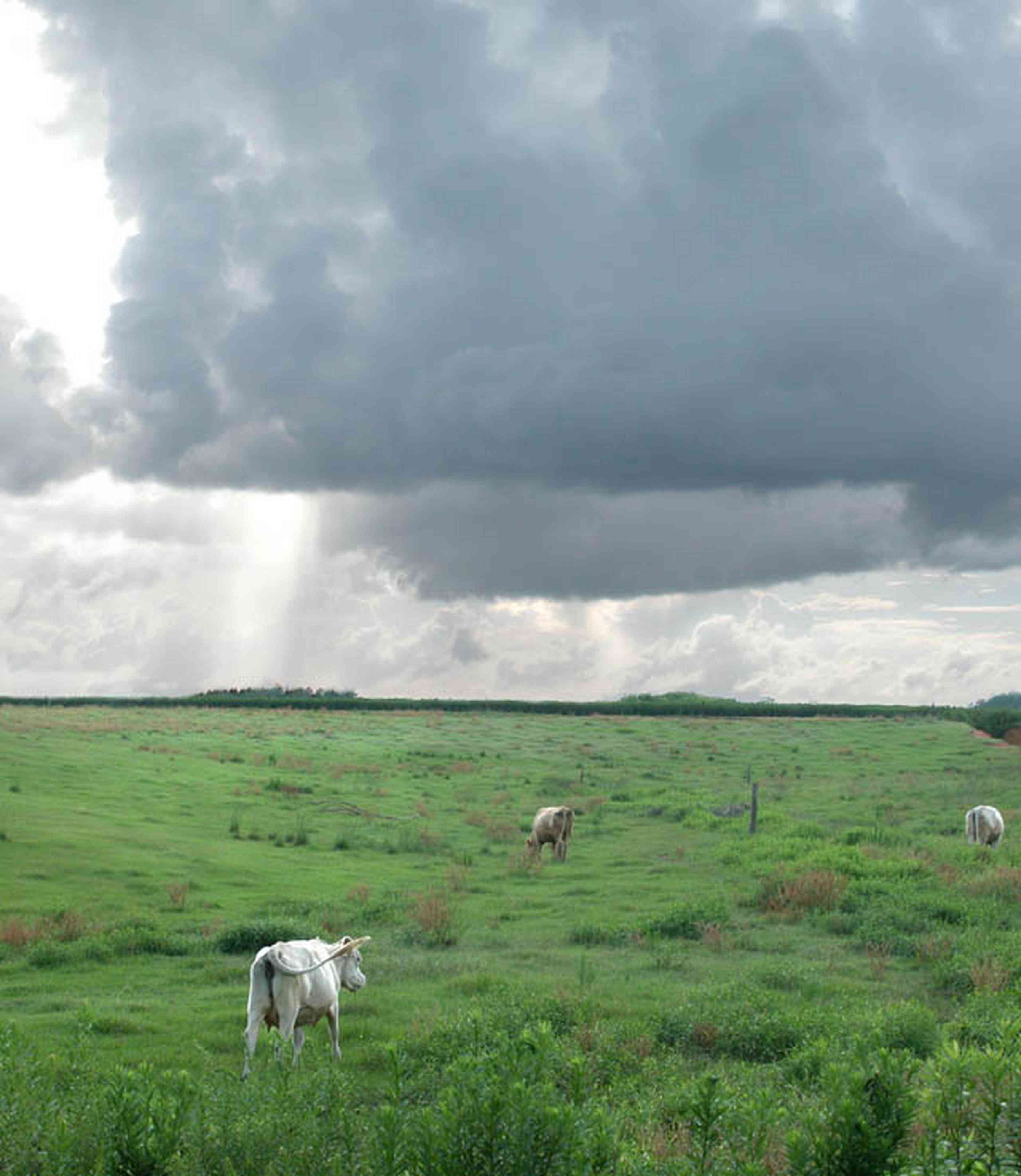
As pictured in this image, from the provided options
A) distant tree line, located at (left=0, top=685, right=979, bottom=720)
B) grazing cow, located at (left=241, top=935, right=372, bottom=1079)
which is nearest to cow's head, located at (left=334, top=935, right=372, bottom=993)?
grazing cow, located at (left=241, top=935, right=372, bottom=1079)

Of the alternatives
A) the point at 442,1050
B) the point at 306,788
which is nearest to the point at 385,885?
the point at 442,1050

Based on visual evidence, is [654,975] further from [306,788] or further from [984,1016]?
[306,788]

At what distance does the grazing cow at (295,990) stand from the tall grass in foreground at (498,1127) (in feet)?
9.45

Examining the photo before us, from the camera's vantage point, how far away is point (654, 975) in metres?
17.2

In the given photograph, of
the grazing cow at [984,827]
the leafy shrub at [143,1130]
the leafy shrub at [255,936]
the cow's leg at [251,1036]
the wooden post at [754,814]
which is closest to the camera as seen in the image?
the leafy shrub at [143,1130]

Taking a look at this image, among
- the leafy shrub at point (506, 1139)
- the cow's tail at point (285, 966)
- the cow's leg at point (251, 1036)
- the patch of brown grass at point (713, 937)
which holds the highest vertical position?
the leafy shrub at point (506, 1139)

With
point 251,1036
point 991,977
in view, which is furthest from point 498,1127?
point 991,977

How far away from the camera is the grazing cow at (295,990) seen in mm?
11867

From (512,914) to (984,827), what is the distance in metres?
14.9

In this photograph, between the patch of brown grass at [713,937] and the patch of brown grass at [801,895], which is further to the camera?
the patch of brown grass at [801,895]

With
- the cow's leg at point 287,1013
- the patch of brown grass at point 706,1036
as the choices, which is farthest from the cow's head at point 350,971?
the patch of brown grass at point 706,1036

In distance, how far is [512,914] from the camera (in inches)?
891

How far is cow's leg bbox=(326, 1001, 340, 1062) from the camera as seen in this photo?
12.5 meters

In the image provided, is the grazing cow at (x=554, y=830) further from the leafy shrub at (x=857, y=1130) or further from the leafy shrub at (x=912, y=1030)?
the leafy shrub at (x=857, y=1130)
